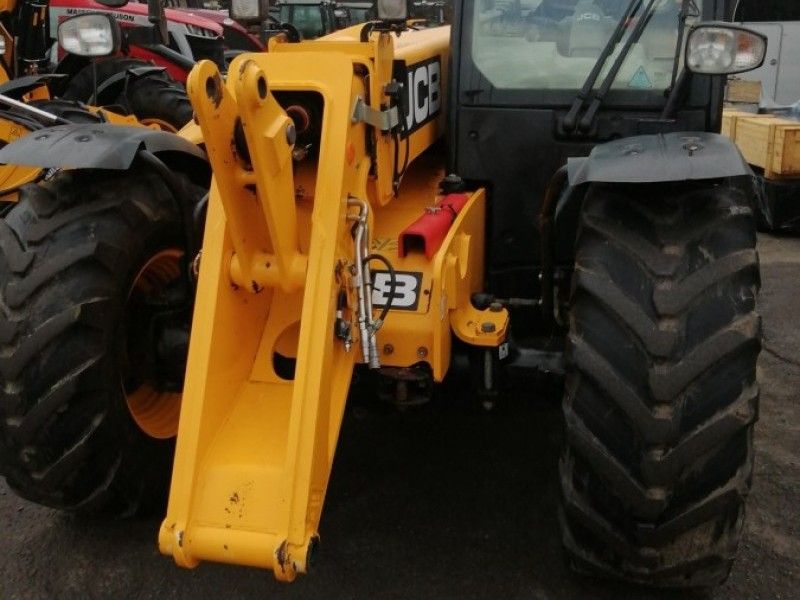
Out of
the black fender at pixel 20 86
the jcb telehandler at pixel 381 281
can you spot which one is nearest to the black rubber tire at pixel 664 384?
the jcb telehandler at pixel 381 281

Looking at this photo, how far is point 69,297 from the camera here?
2.65 m

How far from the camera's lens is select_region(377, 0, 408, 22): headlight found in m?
→ 2.82

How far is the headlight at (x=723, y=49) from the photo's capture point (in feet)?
8.71

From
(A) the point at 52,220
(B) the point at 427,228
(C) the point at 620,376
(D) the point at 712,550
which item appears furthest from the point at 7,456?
(D) the point at 712,550

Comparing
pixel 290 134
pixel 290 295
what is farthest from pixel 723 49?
pixel 290 295

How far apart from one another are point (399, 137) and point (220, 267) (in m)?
0.96

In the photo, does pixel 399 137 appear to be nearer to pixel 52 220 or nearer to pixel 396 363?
pixel 396 363

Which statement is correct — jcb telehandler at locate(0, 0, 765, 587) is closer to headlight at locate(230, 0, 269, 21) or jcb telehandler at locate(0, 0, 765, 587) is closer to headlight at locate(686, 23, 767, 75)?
headlight at locate(686, 23, 767, 75)

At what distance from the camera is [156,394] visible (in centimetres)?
322

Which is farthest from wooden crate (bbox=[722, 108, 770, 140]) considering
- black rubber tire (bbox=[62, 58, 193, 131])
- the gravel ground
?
black rubber tire (bbox=[62, 58, 193, 131])

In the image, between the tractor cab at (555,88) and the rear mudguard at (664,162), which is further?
the tractor cab at (555,88)

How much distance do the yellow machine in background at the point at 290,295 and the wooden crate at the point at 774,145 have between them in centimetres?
521

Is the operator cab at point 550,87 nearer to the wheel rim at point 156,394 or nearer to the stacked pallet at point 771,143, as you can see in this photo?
the wheel rim at point 156,394

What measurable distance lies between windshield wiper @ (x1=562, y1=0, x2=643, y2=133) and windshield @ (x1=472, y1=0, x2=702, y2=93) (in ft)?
0.14
